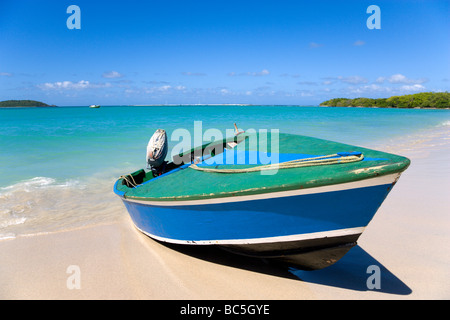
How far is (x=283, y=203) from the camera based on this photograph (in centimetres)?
262

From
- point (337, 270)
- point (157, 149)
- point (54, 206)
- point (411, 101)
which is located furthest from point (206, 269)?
point (411, 101)

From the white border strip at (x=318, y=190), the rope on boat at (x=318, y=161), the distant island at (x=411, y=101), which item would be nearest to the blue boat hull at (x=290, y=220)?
the white border strip at (x=318, y=190)

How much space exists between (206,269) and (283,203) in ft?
4.85

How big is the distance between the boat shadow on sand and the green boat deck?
0.87 meters

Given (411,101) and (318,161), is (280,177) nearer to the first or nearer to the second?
(318,161)

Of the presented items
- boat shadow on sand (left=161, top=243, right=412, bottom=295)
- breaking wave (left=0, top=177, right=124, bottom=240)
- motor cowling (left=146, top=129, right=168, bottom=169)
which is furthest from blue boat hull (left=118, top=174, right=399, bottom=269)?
breaking wave (left=0, top=177, right=124, bottom=240)

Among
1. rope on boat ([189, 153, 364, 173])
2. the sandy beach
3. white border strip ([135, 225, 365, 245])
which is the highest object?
rope on boat ([189, 153, 364, 173])

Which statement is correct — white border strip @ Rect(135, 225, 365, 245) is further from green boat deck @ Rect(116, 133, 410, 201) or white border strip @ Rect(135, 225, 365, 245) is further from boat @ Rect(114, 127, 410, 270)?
green boat deck @ Rect(116, 133, 410, 201)

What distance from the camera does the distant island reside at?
7532cm

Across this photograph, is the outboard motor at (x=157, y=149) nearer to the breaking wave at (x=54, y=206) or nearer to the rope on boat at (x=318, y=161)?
the breaking wave at (x=54, y=206)

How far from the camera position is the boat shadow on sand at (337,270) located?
→ 119 inches

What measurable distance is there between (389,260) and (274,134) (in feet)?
7.55

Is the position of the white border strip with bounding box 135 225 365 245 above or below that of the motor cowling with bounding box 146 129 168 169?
below
